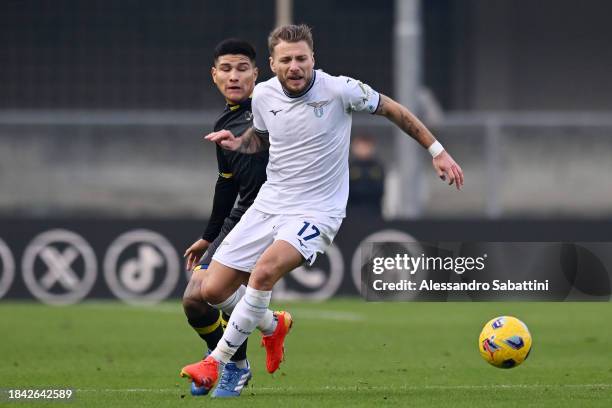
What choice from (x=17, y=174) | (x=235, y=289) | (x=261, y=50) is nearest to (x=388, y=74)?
(x=261, y=50)

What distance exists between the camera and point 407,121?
9.03 meters

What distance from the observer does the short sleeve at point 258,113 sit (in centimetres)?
913

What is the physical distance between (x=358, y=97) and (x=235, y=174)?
3.70 ft

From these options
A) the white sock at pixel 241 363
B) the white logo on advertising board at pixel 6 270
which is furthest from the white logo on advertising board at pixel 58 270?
the white sock at pixel 241 363

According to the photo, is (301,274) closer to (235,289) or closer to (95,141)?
(95,141)

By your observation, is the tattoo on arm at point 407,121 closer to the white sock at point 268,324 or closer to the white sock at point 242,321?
the white sock at point 242,321

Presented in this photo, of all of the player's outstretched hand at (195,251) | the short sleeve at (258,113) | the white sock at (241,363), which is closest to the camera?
the short sleeve at (258,113)

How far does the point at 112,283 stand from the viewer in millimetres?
18453

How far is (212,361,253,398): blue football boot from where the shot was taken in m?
9.23

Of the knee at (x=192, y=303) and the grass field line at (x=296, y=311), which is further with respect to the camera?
the grass field line at (x=296, y=311)

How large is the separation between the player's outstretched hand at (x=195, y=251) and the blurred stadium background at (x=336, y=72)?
31.0ft

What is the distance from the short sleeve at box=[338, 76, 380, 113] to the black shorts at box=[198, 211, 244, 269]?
120 cm

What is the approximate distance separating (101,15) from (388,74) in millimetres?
5433

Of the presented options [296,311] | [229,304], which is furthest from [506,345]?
[296,311]
